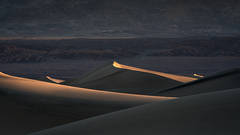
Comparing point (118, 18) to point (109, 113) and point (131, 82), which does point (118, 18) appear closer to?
point (131, 82)

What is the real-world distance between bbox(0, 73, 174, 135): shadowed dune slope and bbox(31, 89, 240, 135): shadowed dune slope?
526 mm

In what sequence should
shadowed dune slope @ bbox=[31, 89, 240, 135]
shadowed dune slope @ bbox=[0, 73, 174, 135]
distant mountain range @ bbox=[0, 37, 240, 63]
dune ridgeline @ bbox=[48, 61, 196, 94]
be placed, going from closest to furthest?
1. shadowed dune slope @ bbox=[31, 89, 240, 135]
2. shadowed dune slope @ bbox=[0, 73, 174, 135]
3. dune ridgeline @ bbox=[48, 61, 196, 94]
4. distant mountain range @ bbox=[0, 37, 240, 63]

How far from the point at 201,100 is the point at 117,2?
4193 inches

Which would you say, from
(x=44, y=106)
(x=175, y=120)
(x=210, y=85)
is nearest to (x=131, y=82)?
(x=210, y=85)

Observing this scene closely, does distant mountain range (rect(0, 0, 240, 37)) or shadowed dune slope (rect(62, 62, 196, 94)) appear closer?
shadowed dune slope (rect(62, 62, 196, 94))

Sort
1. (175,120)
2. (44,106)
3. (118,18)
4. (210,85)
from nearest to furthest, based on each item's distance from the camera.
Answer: (175,120) → (44,106) → (210,85) → (118,18)

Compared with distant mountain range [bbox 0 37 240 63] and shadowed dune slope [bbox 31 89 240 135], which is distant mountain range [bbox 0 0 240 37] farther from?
shadowed dune slope [bbox 31 89 240 135]

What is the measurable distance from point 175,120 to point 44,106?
1.37m

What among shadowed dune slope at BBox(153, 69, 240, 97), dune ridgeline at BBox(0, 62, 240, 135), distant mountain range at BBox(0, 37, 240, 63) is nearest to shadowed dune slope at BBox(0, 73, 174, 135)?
dune ridgeline at BBox(0, 62, 240, 135)

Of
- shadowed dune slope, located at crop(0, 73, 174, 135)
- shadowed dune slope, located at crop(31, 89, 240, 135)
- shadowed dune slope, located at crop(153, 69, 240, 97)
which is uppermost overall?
shadowed dune slope, located at crop(153, 69, 240, 97)

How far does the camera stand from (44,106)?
256 centimetres

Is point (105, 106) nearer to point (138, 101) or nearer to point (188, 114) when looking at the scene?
point (138, 101)

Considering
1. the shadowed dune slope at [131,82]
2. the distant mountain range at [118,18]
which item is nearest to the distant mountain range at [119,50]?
the distant mountain range at [118,18]

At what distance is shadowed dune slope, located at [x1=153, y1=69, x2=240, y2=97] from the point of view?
5102mm
